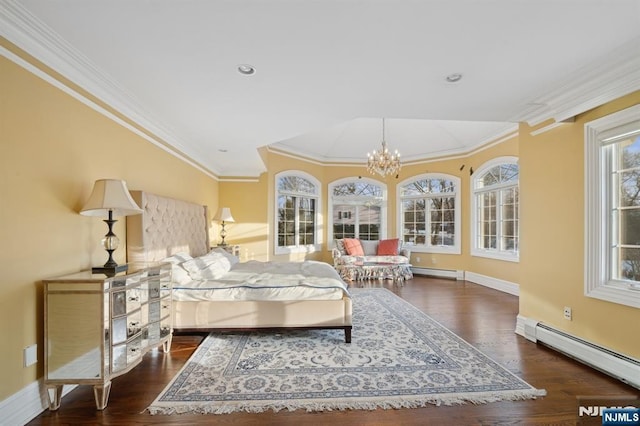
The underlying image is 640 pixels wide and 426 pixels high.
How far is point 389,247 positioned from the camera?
284 inches

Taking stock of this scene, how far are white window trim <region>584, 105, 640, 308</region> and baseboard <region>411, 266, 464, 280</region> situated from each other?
4.22m

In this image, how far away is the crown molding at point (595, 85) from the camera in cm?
225

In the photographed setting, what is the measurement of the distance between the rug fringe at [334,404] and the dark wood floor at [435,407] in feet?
0.14

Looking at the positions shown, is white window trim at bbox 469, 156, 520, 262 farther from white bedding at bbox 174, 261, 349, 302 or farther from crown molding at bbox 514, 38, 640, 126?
white bedding at bbox 174, 261, 349, 302

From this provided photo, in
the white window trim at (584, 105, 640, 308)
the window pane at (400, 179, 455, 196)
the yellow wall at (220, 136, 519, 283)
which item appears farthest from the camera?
the window pane at (400, 179, 455, 196)

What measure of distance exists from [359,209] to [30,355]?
22.7 feet

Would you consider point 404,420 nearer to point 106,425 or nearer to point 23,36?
point 106,425

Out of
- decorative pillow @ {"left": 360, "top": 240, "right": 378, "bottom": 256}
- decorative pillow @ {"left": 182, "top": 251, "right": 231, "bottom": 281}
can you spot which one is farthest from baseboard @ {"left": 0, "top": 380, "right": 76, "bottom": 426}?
decorative pillow @ {"left": 360, "top": 240, "right": 378, "bottom": 256}

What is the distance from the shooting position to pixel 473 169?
6723mm

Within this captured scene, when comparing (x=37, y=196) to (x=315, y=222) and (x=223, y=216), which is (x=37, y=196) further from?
(x=315, y=222)

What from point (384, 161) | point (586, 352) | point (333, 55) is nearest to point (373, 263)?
point (384, 161)

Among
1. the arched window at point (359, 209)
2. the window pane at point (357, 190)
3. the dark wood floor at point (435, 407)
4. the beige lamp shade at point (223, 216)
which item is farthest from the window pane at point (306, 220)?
the dark wood floor at point (435, 407)

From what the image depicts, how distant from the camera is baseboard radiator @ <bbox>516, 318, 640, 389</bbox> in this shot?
2358mm

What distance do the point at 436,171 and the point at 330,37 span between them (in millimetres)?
6104
